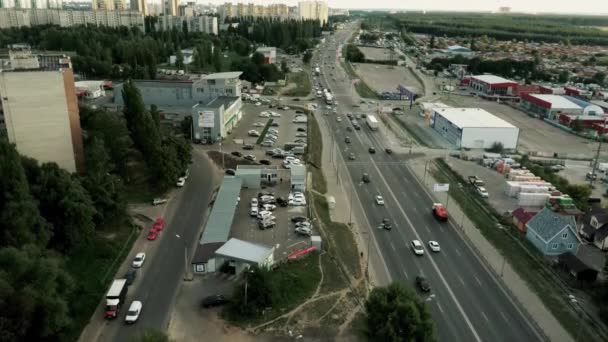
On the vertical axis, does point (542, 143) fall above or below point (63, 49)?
below

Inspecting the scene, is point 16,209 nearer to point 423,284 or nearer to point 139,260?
point 139,260

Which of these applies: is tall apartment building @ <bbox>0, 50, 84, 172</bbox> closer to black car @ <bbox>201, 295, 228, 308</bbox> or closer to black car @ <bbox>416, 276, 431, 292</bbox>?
black car @ <bbox>201, 295, 228, 308</bbox>

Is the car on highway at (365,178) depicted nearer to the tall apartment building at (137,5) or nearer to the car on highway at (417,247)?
the car on highway at (417,247)

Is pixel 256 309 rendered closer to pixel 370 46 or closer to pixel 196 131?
pixel 196 131

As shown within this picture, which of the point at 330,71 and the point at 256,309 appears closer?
the point at 256,309

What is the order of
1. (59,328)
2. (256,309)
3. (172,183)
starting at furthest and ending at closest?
1. (172,183)
2. (256,309)
3. (59,328)

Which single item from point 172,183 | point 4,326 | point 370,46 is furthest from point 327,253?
point 370,46

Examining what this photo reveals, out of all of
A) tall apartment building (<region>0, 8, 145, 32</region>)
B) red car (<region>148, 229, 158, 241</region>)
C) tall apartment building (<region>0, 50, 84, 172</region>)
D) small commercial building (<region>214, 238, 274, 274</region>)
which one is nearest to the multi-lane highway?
small commercial building (<region>214, 238, 274, 274</region>)
